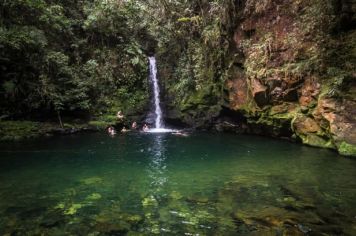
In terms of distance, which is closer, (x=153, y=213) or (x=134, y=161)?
(x=153, y=213)

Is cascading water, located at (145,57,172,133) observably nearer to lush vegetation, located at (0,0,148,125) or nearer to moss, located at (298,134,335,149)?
lush vegetation, located at (0,0,148,125)

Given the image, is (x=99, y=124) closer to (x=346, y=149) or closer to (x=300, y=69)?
(x=300, y=69)

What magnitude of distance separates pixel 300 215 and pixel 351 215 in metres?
0.92

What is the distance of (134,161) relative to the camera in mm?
12008

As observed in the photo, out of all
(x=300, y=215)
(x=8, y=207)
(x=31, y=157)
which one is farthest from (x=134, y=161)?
(x=300, y=215)

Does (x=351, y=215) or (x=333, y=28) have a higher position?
(x=333, y=28)

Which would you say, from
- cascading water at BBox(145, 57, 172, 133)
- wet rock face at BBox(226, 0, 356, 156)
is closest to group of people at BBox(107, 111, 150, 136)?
cascading water at BBox(145, 57, 172, 133)

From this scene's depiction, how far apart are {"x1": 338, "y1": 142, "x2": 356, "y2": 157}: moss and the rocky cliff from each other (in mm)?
28

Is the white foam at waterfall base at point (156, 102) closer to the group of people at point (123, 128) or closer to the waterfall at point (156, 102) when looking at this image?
the waterfall at point (156, 102)

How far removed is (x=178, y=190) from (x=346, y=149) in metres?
6.02

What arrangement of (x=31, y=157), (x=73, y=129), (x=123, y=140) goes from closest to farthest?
1. (x=31, y=157)
2. (x=123, y=140)
3. (x=73, y=129)

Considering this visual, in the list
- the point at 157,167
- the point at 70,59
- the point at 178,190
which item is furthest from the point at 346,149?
the point at 70,59

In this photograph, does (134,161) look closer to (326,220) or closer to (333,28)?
(326,220)

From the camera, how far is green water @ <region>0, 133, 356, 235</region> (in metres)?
6.36
